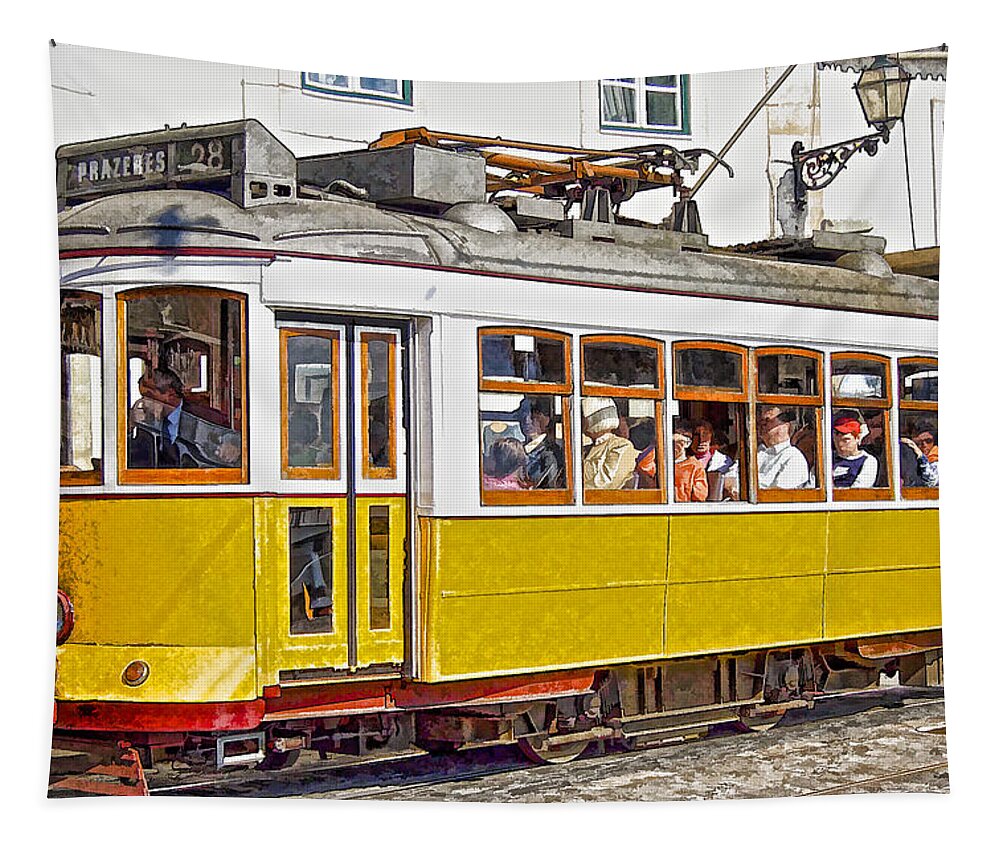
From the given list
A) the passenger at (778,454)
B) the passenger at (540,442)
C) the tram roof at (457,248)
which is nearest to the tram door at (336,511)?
the tram roof at (457,248)

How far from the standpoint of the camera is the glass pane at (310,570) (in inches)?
132

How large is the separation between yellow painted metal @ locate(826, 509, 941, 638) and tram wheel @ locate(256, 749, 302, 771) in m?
1.48

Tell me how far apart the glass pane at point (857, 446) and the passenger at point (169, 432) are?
5.42 feet

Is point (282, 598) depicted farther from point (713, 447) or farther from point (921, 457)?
point (921, 457)

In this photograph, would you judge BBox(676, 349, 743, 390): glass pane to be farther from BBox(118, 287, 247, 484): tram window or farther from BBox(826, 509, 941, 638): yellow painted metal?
BBox(118, 287, 247, 484): tram window

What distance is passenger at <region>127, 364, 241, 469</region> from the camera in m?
3.32

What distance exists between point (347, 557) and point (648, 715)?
93 centimetres

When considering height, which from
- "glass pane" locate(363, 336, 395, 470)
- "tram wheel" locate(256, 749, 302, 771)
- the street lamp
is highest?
the street lamp

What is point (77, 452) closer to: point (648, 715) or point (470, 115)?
point (470, 115)

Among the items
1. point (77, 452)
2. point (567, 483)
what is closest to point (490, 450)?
point (567, 483)

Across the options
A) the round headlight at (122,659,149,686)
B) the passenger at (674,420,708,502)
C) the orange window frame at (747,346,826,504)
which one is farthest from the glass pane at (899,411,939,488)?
the round headlight at (122,659,149,686)

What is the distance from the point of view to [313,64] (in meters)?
3.62

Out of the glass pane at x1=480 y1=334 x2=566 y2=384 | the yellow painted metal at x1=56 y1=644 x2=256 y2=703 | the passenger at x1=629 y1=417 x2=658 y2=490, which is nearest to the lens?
the yellow painted metal at x1=56 y1=644 x2=256 y2=703

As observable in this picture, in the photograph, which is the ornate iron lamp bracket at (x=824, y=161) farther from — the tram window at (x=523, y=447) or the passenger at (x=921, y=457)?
the tram window at (x=523, y=447)
